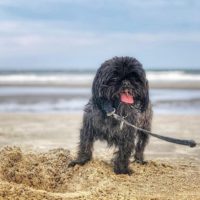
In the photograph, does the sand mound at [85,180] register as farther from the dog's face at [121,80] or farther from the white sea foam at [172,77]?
the white sea foam at [172,77]

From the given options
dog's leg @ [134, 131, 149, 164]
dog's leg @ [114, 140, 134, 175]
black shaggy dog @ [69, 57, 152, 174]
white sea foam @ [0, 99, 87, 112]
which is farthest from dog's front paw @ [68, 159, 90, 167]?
white sea foam @ [0, 99, 87, 112]

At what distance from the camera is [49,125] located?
12750 mm

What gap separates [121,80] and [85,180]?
4.06 ft

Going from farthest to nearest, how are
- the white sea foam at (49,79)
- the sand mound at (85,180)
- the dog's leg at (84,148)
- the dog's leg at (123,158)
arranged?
1. the white sea foam at (49,79)
2. the dog's leg at (84,148)
3. the dog's leg at (123,158)
4. the sand mound at (85,180)

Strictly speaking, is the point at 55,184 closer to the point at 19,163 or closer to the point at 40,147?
the point at 19,163

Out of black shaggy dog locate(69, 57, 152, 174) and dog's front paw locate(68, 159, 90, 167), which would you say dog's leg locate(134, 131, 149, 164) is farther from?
dog's front paw locate(68, 159, 90, 167)

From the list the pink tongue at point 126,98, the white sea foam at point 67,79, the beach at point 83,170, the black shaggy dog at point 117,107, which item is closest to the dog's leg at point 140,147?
the beach at point 83,170

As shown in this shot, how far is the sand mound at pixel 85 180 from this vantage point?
5.77 m

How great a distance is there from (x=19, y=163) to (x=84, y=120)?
38.8 inches

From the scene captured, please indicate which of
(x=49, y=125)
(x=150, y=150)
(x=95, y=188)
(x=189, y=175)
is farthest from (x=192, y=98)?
(x=95, y=188)

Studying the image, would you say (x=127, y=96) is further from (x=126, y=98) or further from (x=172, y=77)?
(x=172, y=77)

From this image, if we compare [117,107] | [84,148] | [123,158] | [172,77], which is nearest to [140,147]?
[123,158]

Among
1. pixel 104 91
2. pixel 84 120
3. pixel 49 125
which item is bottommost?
pixel 49 125

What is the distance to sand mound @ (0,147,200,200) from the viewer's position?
5.77 m
